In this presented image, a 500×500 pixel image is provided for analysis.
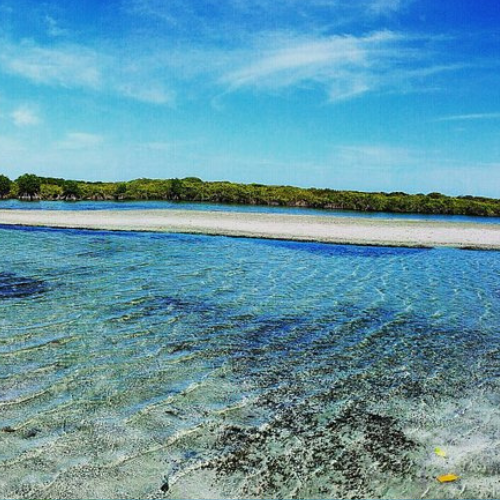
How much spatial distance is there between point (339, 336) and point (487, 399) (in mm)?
3451

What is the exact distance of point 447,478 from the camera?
495 cm

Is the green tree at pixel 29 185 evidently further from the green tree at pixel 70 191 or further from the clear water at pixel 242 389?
the clear water at pixel 242 389

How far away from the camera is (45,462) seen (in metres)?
4.98

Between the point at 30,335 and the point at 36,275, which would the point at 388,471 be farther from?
the point at 36,275

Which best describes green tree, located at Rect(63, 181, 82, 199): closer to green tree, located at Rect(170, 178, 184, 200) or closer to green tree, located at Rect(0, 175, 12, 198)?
green tree, located at Rect(0, 175, 12, 198)

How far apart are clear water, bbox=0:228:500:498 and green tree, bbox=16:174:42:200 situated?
81519mm

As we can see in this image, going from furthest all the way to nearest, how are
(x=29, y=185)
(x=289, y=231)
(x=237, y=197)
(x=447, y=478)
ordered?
(x=237, y=197)
(x=29, y=185)
(x=289, y=231)
(x=447, y=478)

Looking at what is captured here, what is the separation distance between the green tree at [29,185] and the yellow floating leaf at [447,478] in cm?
9464

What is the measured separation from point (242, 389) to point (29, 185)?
91.9 meters

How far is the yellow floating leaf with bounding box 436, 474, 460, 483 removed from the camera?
4926 mm

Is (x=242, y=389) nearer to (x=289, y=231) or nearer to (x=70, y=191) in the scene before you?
(x=289, y=231)

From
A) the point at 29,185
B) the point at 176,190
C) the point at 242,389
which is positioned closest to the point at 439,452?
the point at 242,389

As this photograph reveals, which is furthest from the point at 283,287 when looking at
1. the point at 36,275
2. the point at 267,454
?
the point at 267,454

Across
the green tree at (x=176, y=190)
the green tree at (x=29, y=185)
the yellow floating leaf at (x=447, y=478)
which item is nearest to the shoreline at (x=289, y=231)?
the yellow floating leaf at (x=447, y=478)
